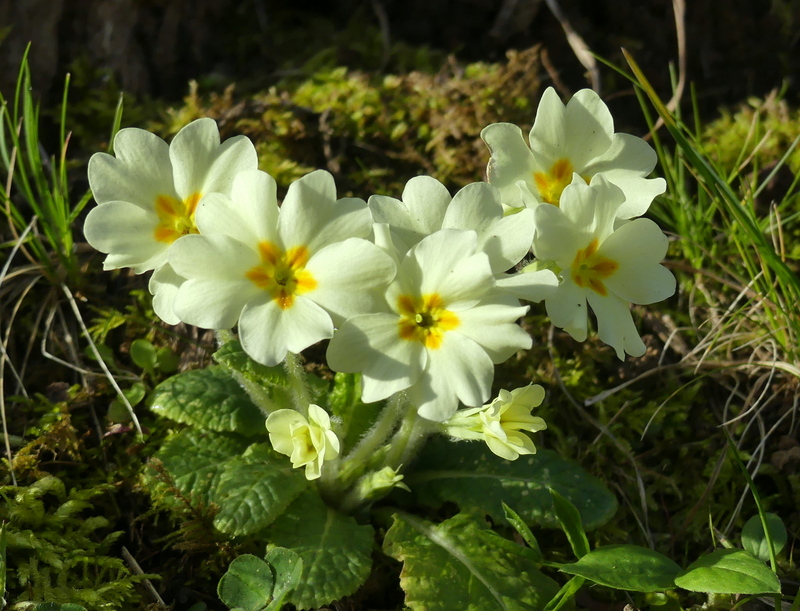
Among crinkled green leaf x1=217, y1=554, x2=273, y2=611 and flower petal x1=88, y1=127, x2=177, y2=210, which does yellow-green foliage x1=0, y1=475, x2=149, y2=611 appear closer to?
crinkled green leaf x1=217, y1=554, x2=273, y2=611

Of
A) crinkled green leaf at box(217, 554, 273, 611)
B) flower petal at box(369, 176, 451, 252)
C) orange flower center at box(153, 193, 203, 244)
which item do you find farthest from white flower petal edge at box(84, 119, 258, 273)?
crinkled green leaf at box(217, 554, 273, 611)

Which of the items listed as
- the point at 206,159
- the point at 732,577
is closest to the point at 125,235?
the point at 206,159

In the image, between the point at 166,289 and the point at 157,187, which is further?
the point at 157,187

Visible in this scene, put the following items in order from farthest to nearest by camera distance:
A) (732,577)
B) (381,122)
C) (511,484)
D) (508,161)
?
(381,122) → (511,484) → (508,161) → (732,577)

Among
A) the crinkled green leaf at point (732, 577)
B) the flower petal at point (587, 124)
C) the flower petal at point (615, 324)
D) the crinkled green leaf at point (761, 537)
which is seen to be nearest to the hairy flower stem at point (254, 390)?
the flower petal at point (615, 324)

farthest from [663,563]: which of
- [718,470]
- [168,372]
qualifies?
[168,372]

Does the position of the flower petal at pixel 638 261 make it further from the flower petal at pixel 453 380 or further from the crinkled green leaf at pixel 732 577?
the crinkled green leaf at pixel 732 577

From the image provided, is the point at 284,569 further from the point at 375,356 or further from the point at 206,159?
the point at 206,159
